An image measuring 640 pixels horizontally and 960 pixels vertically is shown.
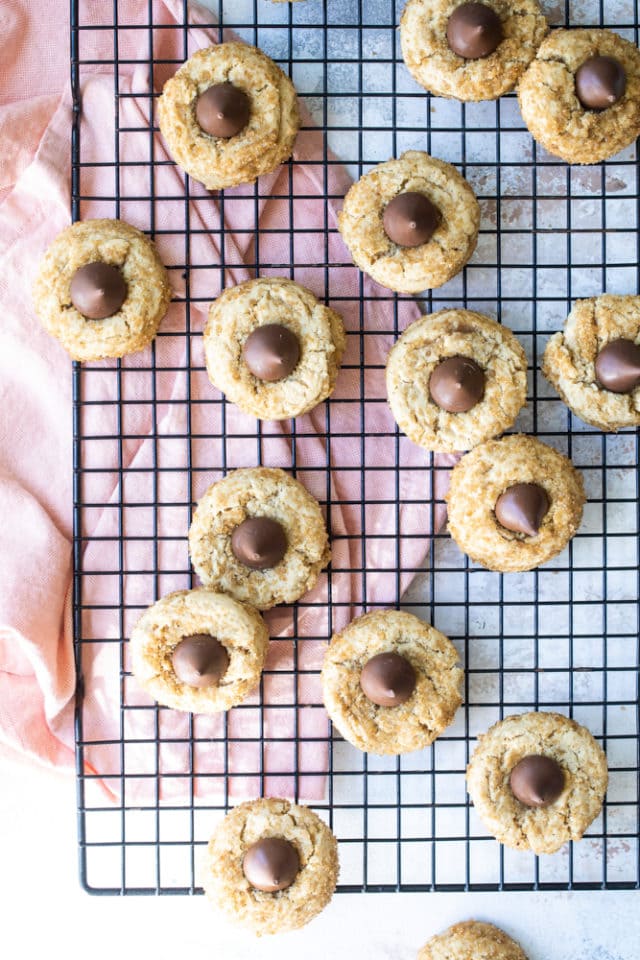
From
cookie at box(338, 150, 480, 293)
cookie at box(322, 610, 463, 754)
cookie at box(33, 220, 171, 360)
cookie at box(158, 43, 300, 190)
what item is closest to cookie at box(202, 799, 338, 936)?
cookie at box(322, 610, 463, 754)

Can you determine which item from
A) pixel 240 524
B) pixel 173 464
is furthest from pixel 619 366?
pixel 173 464

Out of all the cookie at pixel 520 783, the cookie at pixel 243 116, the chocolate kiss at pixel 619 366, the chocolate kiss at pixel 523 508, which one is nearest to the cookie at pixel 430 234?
the cookie at pixel 243 116

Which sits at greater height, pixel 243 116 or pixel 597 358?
pixel 243 116

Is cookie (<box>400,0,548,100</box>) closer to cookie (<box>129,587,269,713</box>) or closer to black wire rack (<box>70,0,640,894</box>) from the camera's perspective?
black wire rack (<box>70,0,640,894</box>)

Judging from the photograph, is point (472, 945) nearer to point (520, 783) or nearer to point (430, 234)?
point (520, 783)

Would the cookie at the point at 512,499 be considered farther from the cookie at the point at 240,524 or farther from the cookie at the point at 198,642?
the cookie at the point at 198,642

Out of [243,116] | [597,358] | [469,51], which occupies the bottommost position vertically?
[597,358]
